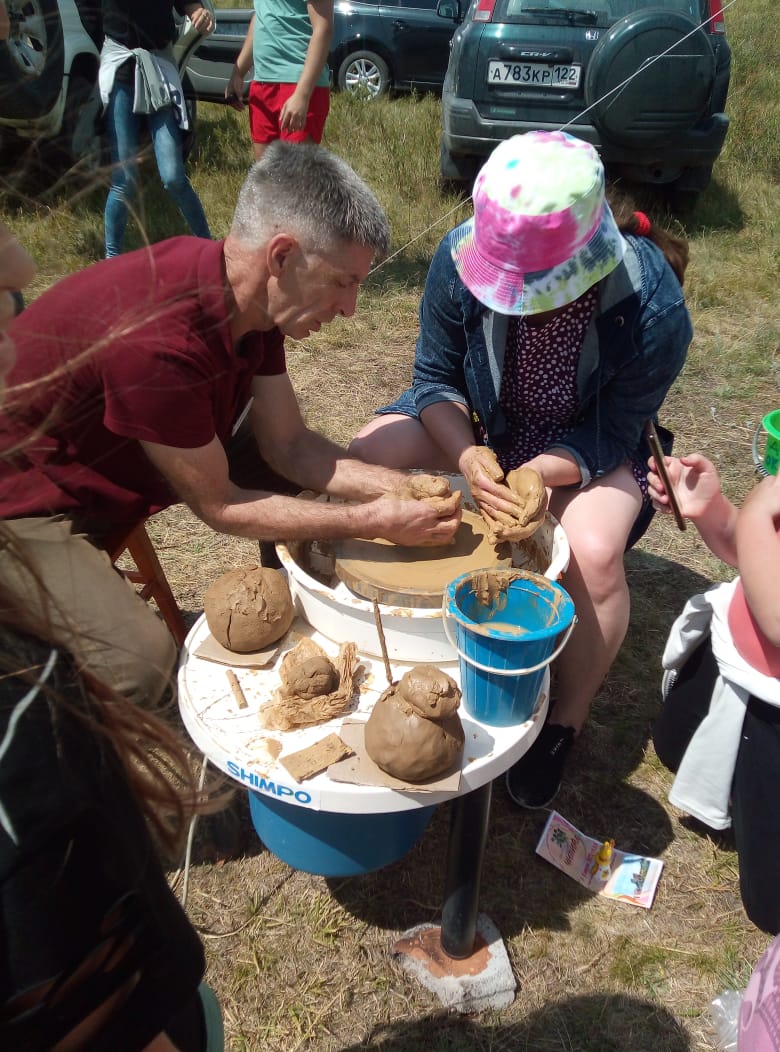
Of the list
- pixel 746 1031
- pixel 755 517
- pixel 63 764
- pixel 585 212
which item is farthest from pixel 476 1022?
pixel 585 212

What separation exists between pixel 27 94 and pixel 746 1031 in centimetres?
200

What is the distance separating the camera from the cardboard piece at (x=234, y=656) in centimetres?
155

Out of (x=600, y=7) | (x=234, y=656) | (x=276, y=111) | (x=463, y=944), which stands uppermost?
(x=600, y=7)

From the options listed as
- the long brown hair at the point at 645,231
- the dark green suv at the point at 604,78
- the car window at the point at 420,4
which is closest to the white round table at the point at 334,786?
the long brown hair at the point at 645,231

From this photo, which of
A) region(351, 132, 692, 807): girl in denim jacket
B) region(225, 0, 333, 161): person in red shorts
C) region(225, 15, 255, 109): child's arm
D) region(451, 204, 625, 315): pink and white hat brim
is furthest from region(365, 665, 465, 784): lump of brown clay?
region(225, 15, 255, 109): child's arm

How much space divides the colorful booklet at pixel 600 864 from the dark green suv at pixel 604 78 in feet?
13.7

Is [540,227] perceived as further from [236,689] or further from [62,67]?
[62,67]

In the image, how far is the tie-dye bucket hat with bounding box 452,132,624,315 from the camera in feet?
5.52

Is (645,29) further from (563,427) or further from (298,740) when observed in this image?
(298,740)

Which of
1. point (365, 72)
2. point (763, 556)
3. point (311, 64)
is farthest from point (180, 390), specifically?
point (365, 72)

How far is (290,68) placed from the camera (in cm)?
388

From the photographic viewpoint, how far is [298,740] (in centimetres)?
139

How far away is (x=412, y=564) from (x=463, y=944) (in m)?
0.82

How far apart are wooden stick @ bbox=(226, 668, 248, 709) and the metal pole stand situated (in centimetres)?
45
